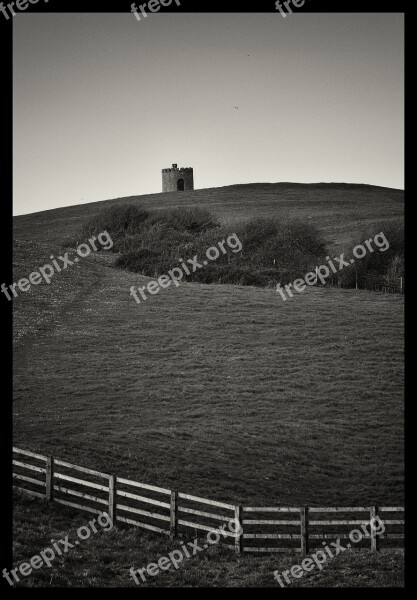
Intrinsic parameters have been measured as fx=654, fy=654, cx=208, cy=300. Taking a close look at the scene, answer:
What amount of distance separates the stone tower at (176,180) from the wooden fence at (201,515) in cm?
11759

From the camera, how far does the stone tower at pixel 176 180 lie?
449ft

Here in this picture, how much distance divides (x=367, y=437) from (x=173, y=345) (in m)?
15.8

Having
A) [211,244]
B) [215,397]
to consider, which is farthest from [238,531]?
[211,244]

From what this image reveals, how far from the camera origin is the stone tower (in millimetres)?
136750

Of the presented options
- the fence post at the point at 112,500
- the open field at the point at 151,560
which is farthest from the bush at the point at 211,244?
the open field at the point at 151,560

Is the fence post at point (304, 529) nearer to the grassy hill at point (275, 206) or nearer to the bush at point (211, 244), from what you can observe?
the bush at point (211, 244)

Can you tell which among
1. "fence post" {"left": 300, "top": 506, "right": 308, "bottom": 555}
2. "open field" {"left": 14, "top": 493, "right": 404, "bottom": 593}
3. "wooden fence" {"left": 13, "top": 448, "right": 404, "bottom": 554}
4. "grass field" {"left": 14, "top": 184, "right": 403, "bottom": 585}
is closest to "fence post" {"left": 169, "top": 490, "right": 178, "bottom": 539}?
"wooden fence" {"left": 13, "top": 448, "right": 404, "bottom": 554}

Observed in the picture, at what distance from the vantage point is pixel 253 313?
47.8m

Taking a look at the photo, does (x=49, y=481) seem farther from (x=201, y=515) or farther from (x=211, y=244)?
(x=211, y=244)

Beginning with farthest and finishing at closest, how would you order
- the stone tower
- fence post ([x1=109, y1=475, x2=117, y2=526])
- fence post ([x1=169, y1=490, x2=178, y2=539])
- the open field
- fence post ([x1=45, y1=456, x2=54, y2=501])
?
the stone tower
fence post ([x1=45, y1=456, x2=54, y2=501])
fence post ([x1=109, y1=475, x2=117, y2=526])
fence post ([x1=169, y1=490, x2=178, y2=539])
the open field

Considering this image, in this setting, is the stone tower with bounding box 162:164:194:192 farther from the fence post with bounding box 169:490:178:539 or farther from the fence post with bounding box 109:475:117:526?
the fence post with bounding box 169:490:178:539

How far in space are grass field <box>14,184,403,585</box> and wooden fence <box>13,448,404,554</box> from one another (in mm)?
715
